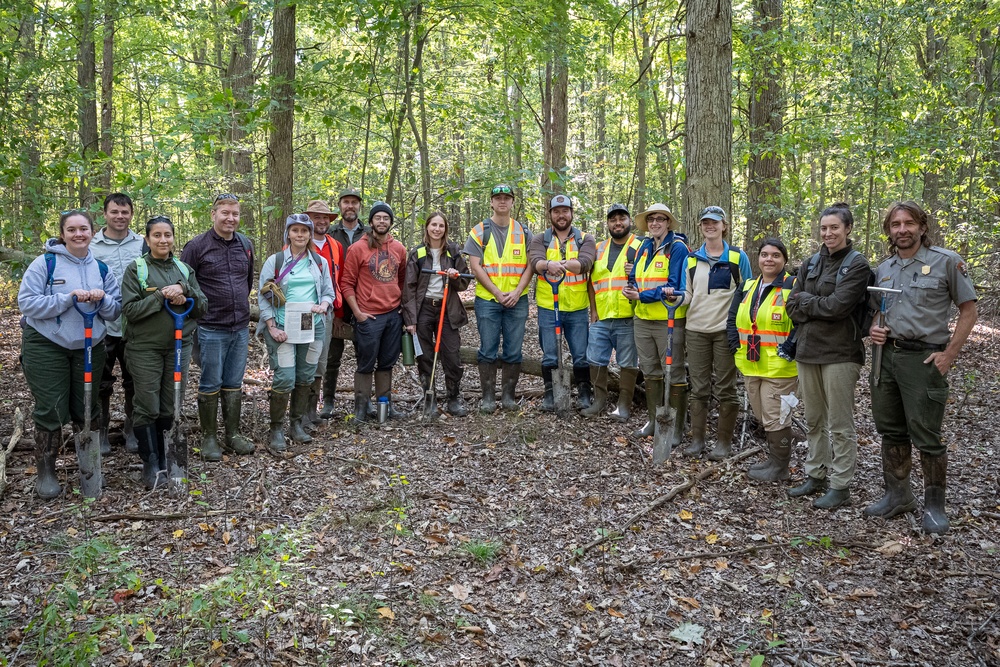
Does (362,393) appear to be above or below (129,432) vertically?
above

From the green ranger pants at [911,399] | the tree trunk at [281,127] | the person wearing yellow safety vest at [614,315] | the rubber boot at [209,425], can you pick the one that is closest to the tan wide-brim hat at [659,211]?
the person wearing yellow safety vest at [614,315]

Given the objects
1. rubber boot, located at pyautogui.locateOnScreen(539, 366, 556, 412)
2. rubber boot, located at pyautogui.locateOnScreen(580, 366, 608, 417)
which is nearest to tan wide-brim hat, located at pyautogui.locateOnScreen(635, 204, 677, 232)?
rubber boot, located at pyautogui.locateOnScreen(580, 366, 608, 417)

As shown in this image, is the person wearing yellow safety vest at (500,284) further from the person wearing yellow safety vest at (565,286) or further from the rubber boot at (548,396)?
the rubber boot at (548,396)

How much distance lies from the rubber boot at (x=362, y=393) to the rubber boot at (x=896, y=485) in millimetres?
4696

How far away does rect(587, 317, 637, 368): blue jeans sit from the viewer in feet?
22.3

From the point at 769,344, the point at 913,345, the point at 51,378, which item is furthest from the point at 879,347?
the point at 51,378

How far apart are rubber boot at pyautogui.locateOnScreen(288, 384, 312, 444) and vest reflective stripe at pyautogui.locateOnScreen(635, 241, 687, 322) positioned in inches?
133

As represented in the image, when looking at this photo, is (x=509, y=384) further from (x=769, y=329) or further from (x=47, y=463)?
(x=47, y=463)

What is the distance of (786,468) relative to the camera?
551 centimetres

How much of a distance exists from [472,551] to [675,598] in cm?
131

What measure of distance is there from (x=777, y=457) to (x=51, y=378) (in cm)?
573

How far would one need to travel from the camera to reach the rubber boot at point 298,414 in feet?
20.9

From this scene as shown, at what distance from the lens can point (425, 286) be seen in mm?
7055

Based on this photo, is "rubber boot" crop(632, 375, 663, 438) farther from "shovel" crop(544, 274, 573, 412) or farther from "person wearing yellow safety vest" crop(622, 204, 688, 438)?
"shovel" crop(544, 274, 573, 412)
